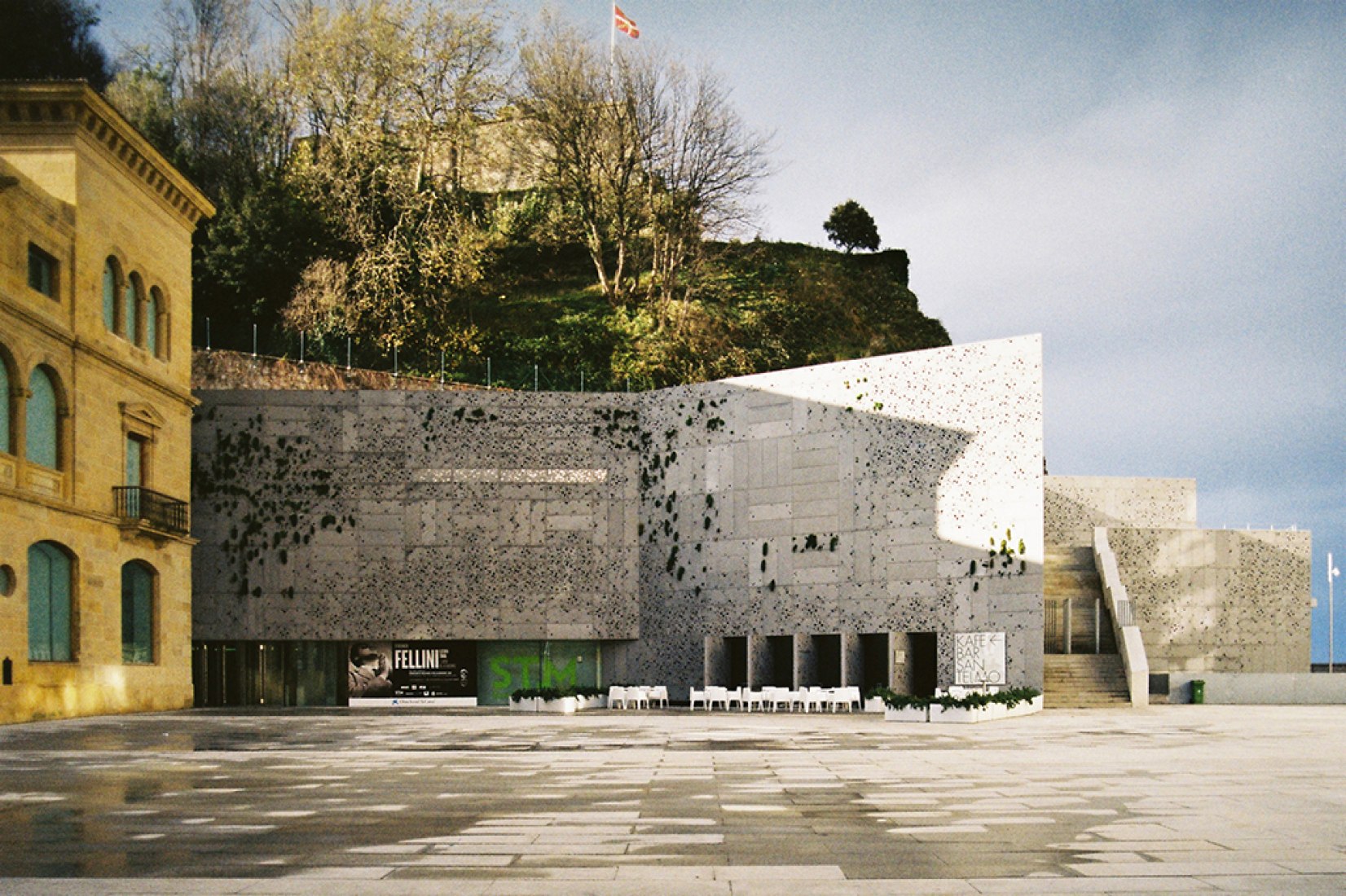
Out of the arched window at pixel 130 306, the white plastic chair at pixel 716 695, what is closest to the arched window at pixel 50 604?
the arched window at pixel 130 306

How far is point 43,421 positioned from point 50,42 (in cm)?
3407

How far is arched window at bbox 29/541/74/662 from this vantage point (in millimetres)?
29469

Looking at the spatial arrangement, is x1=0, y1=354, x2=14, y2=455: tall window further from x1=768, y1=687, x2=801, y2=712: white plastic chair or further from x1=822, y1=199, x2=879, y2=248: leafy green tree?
x1=822, y1=199, x2=879, y2=248: leafy green tree

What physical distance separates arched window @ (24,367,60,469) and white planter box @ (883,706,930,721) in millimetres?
20239

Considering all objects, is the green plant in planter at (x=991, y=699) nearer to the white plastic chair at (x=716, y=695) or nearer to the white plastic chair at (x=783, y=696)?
the white plastic chair at (x=783, y=696)

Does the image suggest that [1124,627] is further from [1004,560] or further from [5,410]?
[5,410]

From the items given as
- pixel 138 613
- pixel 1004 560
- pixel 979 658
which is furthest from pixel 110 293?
pixel 979 658

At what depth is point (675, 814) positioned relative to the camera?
1278 centimetres

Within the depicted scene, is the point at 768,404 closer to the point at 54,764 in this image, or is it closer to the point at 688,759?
the point at 688,759

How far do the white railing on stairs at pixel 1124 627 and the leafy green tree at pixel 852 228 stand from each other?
3815cm

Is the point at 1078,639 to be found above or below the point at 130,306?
below

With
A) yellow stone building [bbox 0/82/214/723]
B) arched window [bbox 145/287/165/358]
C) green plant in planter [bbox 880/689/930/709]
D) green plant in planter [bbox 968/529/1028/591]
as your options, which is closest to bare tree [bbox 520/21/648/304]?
yellow stone building [bbox 0/82/214/723]

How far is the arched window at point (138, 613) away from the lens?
3444 centimetres

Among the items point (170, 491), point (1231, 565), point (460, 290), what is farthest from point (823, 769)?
point (460, 290)
